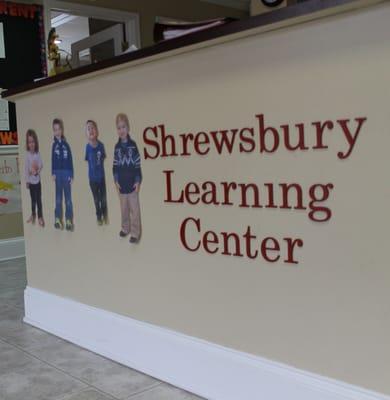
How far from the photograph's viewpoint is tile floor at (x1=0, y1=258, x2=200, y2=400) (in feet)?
6.60

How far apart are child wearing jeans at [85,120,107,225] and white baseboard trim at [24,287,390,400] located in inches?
18.4

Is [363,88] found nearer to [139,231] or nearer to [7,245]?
[139,231]

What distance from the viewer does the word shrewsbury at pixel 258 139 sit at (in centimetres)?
149

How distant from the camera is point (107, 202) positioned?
7.70ft

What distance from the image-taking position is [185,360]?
2004mm

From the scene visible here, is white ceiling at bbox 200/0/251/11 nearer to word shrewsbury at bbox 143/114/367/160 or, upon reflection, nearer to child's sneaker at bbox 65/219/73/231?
child's sneaker at bbox 65/219/73/231

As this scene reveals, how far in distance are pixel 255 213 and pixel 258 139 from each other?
24cm

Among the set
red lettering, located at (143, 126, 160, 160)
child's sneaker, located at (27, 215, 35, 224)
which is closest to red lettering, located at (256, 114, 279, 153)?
red lettering, located at (143, 126, 160, 160)

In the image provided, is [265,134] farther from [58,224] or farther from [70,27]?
[70,27]

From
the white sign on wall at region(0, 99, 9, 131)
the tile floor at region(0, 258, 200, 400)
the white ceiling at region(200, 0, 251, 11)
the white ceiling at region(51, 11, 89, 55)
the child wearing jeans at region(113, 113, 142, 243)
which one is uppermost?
the white ceiling at region(51, 11, 89, 55)

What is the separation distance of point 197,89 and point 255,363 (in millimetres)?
959

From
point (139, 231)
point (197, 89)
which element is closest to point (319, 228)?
point (197, 89)

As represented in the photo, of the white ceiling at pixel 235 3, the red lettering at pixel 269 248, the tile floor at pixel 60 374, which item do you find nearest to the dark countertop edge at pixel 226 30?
the red lettering at pixel 269 248

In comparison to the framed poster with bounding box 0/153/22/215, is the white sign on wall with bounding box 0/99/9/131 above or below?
above
